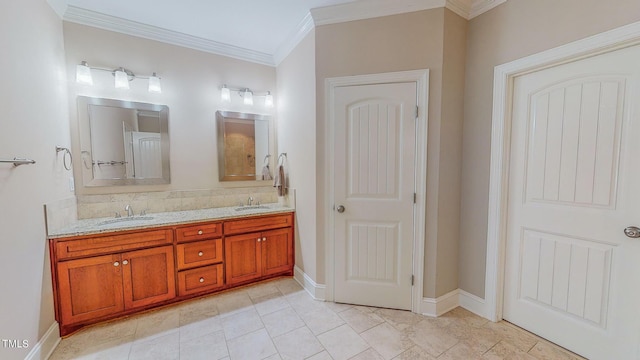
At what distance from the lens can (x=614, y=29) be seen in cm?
140

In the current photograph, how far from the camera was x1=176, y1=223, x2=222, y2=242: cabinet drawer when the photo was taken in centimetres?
226

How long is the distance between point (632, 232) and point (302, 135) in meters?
2.45

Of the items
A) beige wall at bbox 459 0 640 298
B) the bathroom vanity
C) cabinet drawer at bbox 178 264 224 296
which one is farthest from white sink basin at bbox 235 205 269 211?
beige wall at bbox 459 0 640 298

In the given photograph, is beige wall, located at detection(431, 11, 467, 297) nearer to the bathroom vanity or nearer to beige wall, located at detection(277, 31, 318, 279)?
beige wall, located at detection(277, 31, 318, 279)

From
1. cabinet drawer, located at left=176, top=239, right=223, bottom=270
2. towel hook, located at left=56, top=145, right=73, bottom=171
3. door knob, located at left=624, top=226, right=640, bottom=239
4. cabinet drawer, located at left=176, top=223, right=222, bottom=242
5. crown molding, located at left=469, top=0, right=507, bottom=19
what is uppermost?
crown molding, located at left=469, top=0, right=507, bottom=19

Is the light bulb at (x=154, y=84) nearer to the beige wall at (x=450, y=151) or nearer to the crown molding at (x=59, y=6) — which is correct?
the crown molding at (x=59, y=6)

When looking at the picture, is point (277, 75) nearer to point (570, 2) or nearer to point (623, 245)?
point (570, 2)

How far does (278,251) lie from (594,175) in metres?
2.67

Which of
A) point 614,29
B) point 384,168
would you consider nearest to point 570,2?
point 614,29

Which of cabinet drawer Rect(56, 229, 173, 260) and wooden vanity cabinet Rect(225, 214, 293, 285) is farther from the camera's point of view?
wooden vanity cabinet Rect(225, 214, 293, 285)

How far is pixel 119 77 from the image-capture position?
2316 mm

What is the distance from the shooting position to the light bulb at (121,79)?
2.31m

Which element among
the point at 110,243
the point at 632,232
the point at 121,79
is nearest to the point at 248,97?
the point at 121,79

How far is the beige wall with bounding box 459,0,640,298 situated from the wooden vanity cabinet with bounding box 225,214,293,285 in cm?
179
